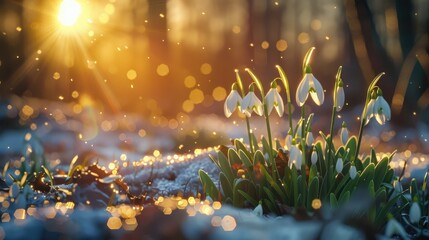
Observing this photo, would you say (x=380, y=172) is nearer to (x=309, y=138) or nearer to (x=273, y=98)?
(x=309, y=138)

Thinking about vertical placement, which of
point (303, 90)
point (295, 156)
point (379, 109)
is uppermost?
point (303, 90)

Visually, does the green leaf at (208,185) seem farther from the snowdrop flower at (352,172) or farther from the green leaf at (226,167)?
the snowdrop flower at (352,172)

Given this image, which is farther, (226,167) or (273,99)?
(226,167)

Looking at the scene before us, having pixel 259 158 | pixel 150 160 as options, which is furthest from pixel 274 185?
pixel 150 160

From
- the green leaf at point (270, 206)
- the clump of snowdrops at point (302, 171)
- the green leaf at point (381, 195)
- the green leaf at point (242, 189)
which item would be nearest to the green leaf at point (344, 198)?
the clump of snowdrops at point (302, 171)

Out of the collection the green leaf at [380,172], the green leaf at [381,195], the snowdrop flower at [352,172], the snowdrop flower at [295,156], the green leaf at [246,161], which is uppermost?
the snowdrop flower at [295,156]

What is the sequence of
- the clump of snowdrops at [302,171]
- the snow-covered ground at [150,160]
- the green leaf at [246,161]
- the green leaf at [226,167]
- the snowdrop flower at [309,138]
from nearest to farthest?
the snow-covered ground at [150,160] < the clump of snowdrops at [302,171] < the snowdrop flower at [309,138] < the green leaf at [246,161] < the green leaf at [226,167]

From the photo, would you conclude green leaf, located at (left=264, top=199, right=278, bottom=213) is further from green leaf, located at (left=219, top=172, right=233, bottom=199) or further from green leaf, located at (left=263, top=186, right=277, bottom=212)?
green leaf, located at (left=219, top=172, right=233, bottom=199)

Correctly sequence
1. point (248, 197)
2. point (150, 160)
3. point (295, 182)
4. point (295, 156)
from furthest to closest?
1. point (150, 160)
2. point (248, 197)
3. point (295, 182)
4. point (295, 156)
